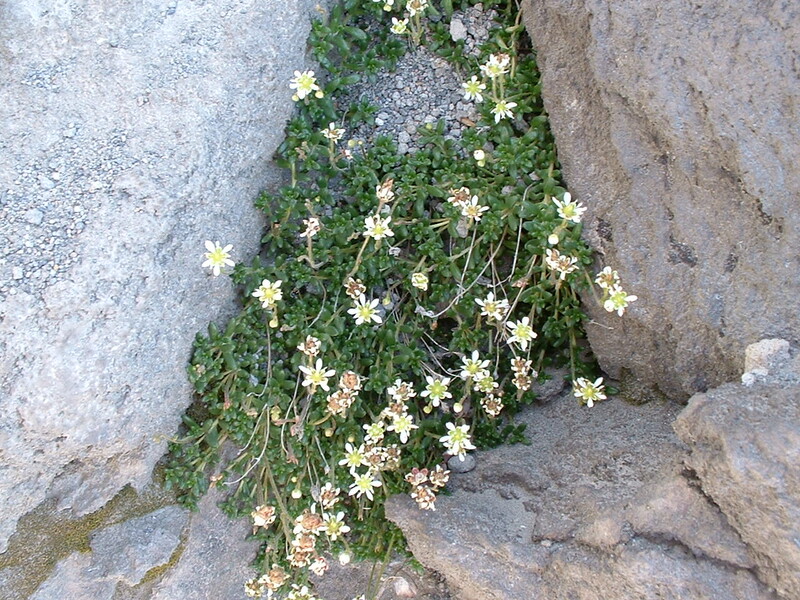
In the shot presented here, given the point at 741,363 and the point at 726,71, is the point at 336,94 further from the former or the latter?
the point at 741,363

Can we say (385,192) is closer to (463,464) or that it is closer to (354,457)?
(354,457)

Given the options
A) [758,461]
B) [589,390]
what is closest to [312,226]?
[589,390]

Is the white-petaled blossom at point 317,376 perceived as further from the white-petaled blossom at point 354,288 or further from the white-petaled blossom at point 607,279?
the white-petaled blossom at point 607,279

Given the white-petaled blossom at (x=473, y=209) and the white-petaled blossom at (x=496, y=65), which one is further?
the white-petaled blossom at (x=496, y=65)

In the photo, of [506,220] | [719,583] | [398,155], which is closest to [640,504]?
[719,583]

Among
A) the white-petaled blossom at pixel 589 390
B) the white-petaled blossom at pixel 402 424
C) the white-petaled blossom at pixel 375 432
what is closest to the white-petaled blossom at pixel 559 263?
the white-petaled blossom at pixel 589 390
